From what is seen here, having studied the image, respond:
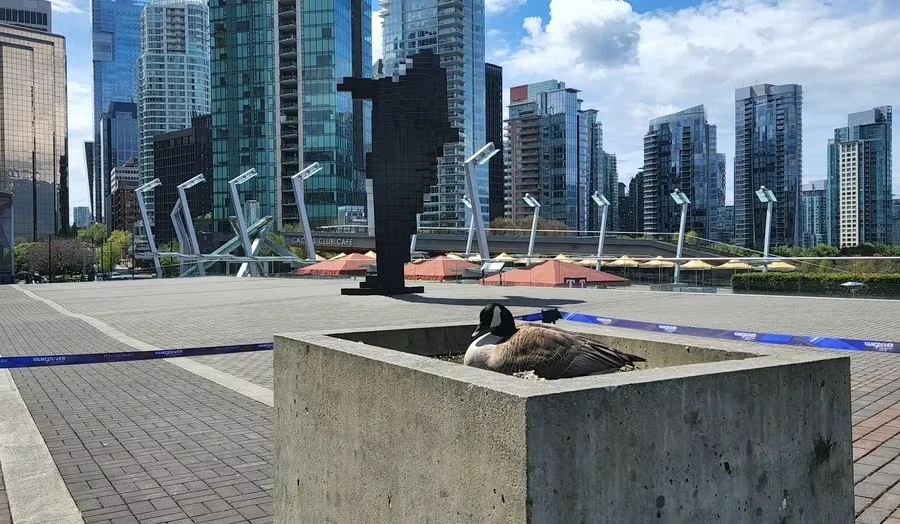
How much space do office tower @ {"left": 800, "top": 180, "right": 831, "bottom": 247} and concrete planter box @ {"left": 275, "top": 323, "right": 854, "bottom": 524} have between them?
520 feet

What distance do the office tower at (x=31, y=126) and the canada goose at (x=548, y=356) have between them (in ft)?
532

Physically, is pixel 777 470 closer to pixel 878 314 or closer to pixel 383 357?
pixel 383 357

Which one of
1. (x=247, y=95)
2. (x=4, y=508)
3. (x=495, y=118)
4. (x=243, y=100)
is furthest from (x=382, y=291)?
(x=495, y=118)

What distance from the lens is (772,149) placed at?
362 ft

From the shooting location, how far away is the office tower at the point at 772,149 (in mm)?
107125

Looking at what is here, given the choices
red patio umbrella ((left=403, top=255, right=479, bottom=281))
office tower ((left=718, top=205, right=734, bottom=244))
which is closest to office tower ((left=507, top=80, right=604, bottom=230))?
office tower ((left=718, top=205, right=734, bottom=244))

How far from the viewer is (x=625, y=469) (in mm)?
2312

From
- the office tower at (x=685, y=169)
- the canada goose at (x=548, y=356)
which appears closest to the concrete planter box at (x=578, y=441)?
the canada goose at (x=548, y=356)

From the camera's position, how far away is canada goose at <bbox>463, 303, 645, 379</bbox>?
3.17m

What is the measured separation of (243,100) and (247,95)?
0.99m

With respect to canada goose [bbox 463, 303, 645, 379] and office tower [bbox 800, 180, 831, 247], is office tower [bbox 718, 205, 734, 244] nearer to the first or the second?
office tower [bbox 800, 180, 831, 247]

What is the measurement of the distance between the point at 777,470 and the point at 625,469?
30.1 inches

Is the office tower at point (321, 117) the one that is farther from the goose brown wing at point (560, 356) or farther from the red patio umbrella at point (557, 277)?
Result: the goose brown wing at point (560, 356)

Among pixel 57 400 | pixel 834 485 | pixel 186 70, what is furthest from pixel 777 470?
pixel 186 70
